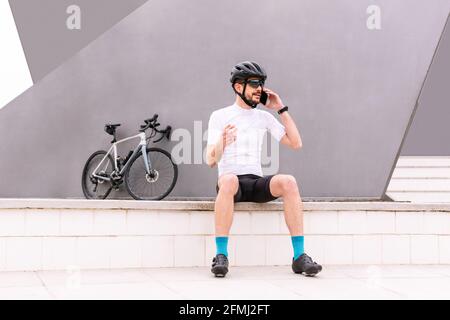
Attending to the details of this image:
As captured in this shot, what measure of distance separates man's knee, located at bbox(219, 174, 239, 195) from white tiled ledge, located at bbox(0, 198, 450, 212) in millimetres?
311

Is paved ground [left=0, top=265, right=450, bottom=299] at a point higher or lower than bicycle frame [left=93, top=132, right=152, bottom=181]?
lower

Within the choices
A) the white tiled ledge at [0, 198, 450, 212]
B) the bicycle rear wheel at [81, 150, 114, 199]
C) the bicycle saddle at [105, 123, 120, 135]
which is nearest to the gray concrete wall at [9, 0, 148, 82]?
the bicycle saddle at [105, 123, 120, 135]

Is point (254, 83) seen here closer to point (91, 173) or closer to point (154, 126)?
point (154, 126)

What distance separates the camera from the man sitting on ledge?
A: 10.1 feet

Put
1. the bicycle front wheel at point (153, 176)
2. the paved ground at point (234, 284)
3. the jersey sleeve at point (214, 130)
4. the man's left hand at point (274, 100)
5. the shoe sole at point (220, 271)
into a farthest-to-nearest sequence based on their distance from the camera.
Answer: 1. the bicycle front wheel at point (153, 176)
2. the man's left hand at point (274, 100)
3. the jersey sleeve at point (214, 130)
4. the shoe sole at point (220, 271)
5. the paved ground at point (234, 284)

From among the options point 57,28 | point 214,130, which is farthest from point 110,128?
point 214,130

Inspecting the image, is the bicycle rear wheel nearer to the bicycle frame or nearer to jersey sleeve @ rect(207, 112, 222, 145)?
the bicycle frame

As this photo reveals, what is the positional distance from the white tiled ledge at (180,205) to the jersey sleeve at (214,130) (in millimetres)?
470

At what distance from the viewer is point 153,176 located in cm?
540

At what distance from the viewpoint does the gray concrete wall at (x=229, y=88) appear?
512 centimetres

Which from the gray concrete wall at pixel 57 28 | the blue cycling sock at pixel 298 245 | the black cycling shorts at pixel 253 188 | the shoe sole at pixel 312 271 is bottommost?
the shoe sole at pixel 312 271

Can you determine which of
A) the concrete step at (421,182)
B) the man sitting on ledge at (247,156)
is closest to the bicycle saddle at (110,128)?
the man sitting on ledge at (247,156)

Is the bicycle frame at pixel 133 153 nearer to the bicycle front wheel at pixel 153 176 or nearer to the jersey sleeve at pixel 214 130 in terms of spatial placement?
the bicycle front wheel at pixel 153 176

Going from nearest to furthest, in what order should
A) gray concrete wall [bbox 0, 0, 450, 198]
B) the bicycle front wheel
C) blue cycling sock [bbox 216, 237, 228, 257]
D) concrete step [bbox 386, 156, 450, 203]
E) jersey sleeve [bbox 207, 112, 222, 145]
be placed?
blue cycling sock [bbox 216, 237, 228, 257], jersey sleeve [bbox 207, 112, 222, 145], concrete step [bbox 386, 156, 450, 203], gray concrete wall [bbox 0, 0, 450, 198], the bicycle front wheel
